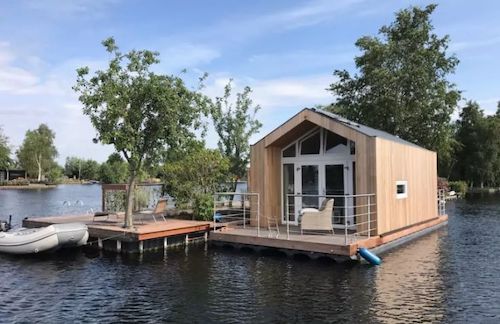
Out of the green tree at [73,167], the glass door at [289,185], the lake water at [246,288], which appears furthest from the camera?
the green tree at [73,167]

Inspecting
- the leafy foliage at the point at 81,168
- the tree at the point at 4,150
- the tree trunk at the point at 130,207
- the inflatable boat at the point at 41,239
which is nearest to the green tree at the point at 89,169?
the leafy foliage at the point at 81,168

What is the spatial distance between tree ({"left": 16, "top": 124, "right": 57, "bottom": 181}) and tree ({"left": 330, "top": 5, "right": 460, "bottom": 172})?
76337 mm

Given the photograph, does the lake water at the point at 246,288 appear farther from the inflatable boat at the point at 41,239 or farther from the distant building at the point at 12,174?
the distant building at the point at 12,174

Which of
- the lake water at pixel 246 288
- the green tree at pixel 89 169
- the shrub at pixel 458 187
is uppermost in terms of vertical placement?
the green tree at pixel 89 169

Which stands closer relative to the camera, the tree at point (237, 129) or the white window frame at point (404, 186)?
the white window frame at point (404, 186)

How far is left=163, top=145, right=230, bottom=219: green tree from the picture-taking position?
1914cm

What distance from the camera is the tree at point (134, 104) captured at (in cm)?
1338

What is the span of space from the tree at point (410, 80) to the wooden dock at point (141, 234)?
17.4 m

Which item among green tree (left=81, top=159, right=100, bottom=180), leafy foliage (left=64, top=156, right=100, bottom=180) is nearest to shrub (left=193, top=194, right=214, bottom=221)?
leafy foliage (left=64, top=156, right=100, bottom=180)

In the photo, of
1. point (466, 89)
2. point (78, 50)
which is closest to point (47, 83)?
point (78, 50)

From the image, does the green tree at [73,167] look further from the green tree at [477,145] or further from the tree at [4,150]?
the green tree at [477,145]

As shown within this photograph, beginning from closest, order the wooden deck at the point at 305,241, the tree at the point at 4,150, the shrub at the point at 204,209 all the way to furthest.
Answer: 1. the wooden deck at the point at 305,241
2. the shrub at the point at 204,209
3. the tree at the point at 4,150

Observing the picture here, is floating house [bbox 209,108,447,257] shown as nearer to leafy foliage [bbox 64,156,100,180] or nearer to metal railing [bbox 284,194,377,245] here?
metal railing [bbox 284,194,377,245]

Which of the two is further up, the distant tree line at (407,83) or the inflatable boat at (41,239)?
the distant tree line at (407,83)
